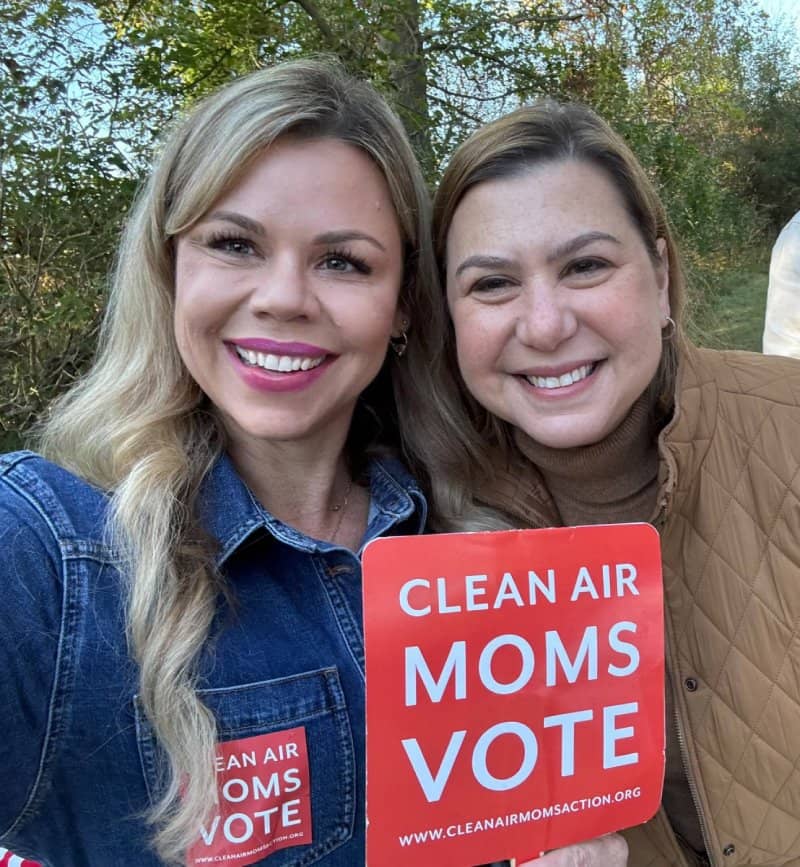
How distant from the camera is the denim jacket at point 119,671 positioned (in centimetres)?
120

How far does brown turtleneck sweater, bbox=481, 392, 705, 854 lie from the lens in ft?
5.89

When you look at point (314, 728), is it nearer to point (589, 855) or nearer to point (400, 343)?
point (589, 855)

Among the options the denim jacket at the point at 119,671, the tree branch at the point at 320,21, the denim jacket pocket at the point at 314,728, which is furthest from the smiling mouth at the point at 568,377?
the tree branch at the point at 320,21

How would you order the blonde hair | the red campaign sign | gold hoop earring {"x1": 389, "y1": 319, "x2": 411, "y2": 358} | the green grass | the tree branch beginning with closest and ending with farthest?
the red campaign sign, the blonde hair, gold hoop earring {"x1": 389, "y1": 319, "x2": 411, "y2": 358}, the tree branch, the green grass

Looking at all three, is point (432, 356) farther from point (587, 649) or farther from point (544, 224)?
point (587, 649)

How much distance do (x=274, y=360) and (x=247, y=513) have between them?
309 millimetres

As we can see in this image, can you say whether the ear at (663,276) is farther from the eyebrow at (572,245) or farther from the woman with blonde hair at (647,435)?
the eyebrow at (572,245)

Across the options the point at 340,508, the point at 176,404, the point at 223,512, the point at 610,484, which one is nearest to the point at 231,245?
the point at 176,404

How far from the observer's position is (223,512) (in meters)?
1.50

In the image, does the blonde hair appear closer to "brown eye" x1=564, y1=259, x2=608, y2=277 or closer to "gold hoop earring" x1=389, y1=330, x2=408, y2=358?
"gold hoop earring" x1=389, y1=330, x2=408, y2=358

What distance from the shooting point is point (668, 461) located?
1.67m

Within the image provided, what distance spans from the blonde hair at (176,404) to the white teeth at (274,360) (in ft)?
0.62

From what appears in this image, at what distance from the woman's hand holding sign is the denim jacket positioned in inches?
14.1

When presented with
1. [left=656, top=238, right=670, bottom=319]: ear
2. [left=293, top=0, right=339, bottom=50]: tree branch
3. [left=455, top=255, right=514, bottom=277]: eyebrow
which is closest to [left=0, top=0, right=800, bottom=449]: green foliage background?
[left=293, top=0, right=339, bottom=50]: tree branch
